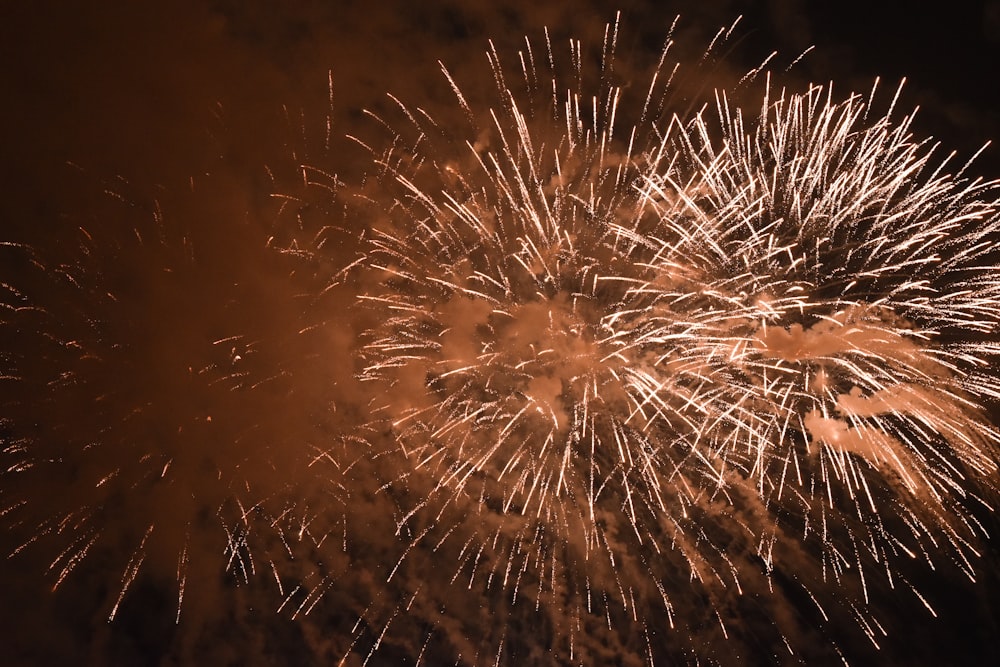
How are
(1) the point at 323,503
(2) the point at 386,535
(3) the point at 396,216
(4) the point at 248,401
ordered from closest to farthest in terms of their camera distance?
(3) the point at 396,216 < (4) the point at 248,401 < (1) the point at 323,503 < (2) the point at 386,535

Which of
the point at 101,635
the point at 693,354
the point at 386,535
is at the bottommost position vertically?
the point at 101,635

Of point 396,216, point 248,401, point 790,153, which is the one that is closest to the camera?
point 790,153

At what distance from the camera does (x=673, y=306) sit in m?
4.51

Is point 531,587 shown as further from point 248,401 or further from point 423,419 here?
point 248,401

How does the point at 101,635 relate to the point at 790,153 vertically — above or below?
below

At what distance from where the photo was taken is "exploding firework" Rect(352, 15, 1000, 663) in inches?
174

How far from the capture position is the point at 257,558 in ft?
20.0

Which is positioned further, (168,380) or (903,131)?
(168,380)

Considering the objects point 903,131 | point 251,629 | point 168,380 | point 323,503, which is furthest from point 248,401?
point 903,131

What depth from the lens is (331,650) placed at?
683cm

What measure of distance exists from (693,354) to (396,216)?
2886 millimetres

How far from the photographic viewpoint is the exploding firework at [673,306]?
4422 millimetres

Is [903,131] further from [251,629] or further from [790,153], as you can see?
[251,629]

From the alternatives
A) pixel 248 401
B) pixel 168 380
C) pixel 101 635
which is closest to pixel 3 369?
pixel 168 380
